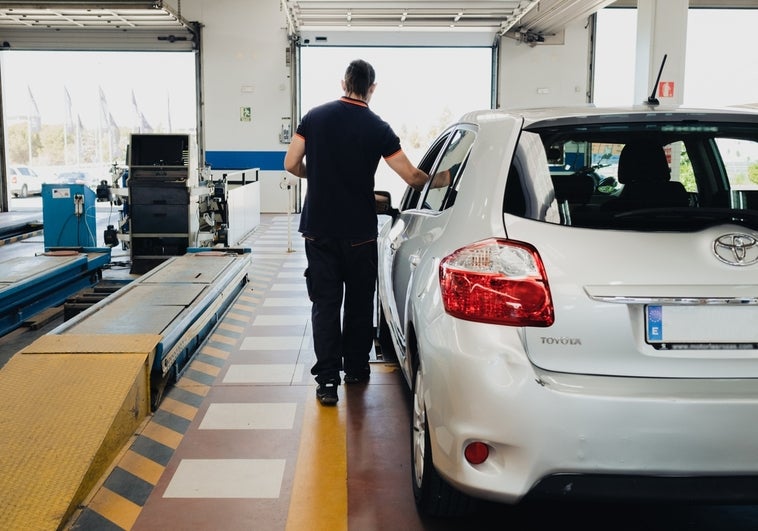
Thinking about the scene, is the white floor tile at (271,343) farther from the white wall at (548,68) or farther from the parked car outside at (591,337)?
the white wall at (548,68)

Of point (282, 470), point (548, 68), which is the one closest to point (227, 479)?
point (282, 470)

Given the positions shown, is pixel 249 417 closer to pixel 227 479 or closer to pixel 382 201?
pixel 227 479

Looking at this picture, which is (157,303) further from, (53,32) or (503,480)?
(53,32)

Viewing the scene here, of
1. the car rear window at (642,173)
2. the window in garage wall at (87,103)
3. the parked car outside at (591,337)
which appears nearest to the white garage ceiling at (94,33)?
the window in garage wall at (87,103)

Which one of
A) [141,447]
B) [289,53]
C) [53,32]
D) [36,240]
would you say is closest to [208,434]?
[141,447]

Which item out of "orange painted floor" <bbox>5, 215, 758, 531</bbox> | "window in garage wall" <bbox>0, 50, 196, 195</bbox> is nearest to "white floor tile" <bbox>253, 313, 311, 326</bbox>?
"orange painted floor" <bbox>5, 215, 758, 531</bbox>

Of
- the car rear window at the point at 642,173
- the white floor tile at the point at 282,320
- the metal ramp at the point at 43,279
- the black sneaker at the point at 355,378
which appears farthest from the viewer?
the white floor tile at the point at 282,320

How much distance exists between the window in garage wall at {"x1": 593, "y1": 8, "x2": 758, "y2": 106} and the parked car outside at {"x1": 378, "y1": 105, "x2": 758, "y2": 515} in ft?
47.4

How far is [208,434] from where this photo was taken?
3.51 metres

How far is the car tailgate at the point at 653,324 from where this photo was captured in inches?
77.7

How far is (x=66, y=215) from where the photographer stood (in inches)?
343

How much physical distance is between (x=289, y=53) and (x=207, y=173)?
275 inches

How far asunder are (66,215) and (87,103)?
40.3ft

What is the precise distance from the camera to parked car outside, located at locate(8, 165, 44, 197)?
19984 millimetres
